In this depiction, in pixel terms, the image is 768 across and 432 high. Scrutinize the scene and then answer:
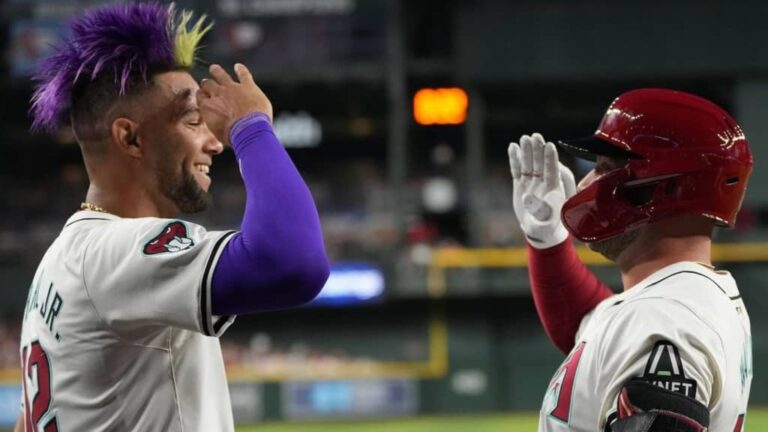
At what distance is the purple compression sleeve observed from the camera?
6.23ft

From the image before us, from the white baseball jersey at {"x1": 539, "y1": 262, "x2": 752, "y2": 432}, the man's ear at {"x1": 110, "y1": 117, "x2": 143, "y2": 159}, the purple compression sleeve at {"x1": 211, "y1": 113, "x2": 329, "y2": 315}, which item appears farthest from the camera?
the man's ear at {"x1": 110, "y1": 117, "x2": 143, "y2": 159}

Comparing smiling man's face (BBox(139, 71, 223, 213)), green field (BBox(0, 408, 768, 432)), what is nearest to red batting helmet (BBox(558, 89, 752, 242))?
smiling man's face (BBox(139, 71, 223, 213))

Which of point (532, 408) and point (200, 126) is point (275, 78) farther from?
point (200, 126)

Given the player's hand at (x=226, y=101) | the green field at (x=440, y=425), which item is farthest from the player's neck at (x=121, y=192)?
the green field at (x=440, y=425)

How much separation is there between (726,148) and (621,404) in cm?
66

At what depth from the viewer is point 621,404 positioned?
6.55 feet

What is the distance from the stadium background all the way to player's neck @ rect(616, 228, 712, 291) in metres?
8.61

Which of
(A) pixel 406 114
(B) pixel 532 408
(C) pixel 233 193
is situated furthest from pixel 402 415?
(C) pixel 233 193

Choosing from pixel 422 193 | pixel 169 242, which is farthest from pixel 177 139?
pixel 422 193

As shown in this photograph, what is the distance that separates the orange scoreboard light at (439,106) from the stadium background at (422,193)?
73mm

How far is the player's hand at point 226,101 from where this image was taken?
6.90 ft

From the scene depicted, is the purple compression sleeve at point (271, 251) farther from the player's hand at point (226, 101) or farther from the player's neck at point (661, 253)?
the player's neck at point (661, 253)

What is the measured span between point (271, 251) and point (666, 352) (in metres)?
0.78

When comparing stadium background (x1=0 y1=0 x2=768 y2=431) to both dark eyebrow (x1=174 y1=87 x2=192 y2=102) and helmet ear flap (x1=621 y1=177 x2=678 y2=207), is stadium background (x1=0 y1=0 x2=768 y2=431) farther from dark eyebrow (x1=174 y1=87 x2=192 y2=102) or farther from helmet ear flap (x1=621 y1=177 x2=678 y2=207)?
dark eyebrow (x1=174 y1=87 x2=192 y2=102)
